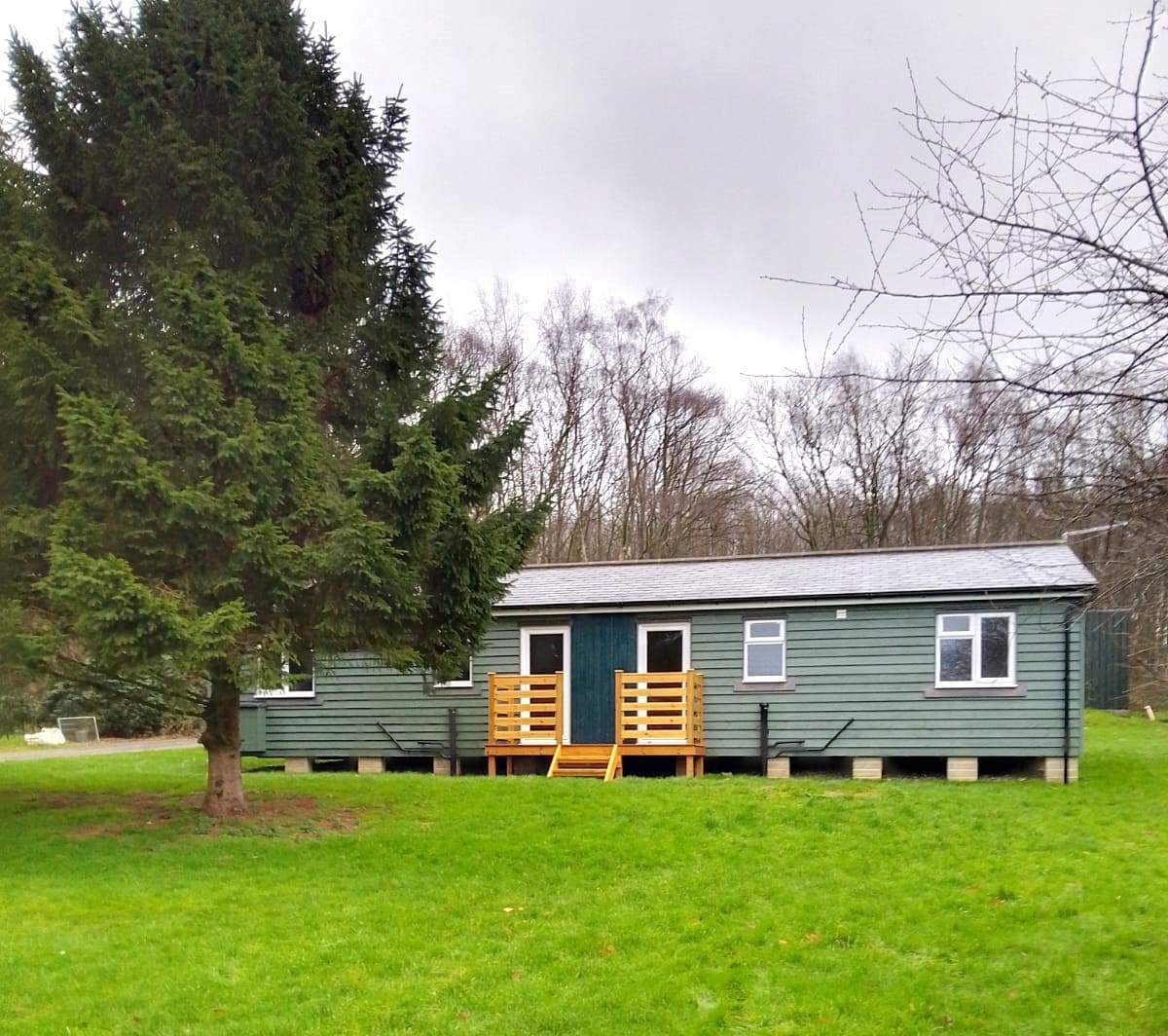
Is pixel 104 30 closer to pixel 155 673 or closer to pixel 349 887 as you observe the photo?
pixel 155 673

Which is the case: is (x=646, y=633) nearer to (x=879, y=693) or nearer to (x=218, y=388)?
(x=879, y=693)

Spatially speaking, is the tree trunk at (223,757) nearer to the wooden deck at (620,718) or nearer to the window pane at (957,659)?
the wooden deck at (620,718)

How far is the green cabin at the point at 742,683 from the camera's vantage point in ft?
47.2

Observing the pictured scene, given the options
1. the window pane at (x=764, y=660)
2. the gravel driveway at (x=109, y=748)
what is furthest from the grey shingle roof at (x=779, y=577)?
the gravel driveway at (x=109, y=748)

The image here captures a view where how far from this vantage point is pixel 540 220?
5195mm

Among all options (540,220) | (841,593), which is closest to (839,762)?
(841,593)

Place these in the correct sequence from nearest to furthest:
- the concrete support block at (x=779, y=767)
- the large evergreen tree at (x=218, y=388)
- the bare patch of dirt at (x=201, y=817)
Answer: the large evergreen tree at (x=218, y=388)
the bare patch of dirt at (x=201, y=817)
the concrete support block at (x=779, y=767)

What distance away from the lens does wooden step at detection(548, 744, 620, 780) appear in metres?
15.3

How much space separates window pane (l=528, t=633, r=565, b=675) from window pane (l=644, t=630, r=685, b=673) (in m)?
1.40

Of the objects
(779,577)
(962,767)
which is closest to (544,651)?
(779,577)

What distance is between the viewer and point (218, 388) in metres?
9.41

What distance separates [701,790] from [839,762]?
355 cm

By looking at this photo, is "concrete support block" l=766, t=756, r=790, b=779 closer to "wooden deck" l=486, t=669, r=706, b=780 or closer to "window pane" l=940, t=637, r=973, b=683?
"wooden deck" l=486, t=669, r=706, b=780

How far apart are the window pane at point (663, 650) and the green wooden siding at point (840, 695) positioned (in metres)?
0.29
